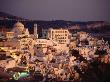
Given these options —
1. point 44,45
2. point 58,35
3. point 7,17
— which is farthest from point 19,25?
point 58,35

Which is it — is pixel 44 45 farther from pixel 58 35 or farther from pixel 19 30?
pixel 19 30

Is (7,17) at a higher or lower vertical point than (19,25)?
higher

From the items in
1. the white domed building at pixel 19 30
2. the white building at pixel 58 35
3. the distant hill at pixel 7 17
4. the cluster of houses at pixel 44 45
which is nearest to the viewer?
the cluster of houses at pixel 44 45

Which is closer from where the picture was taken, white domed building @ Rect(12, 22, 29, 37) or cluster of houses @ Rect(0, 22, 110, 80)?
cluster of houses @ Rect(0, 22, 110, 80)

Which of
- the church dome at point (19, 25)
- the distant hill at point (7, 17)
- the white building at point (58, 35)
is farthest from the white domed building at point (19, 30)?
the white building at point (58, 35)

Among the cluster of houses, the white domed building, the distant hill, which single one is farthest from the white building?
the distant hill

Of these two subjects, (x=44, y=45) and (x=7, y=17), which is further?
(x=44, y=45)

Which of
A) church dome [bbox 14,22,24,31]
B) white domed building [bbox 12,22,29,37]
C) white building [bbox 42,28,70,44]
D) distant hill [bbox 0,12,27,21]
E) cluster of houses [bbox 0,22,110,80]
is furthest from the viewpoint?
white building [bbox 42,28,70,44]

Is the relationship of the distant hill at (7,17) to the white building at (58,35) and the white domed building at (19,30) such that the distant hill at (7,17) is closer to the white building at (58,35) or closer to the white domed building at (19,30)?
the white domed building at (19,30)

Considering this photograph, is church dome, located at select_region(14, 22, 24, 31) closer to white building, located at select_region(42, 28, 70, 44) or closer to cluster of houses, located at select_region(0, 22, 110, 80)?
cluster of houses, located at select_region(0, 22, 110, 80)

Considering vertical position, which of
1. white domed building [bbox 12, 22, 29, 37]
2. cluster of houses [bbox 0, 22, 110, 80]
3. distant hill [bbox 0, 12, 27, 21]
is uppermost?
distant hill [bbox 0, 12, 27, 21]

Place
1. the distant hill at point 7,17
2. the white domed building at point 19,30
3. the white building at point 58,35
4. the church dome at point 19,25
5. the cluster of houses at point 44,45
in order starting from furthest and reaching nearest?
the white building at point 58,35 < the white domed building at point 19,30 < the church dome at point 19,25 < the distant hill at point 7,17 < the cluster of houses at point 44,45

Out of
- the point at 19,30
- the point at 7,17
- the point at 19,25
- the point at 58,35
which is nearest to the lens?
the point at 7,17
